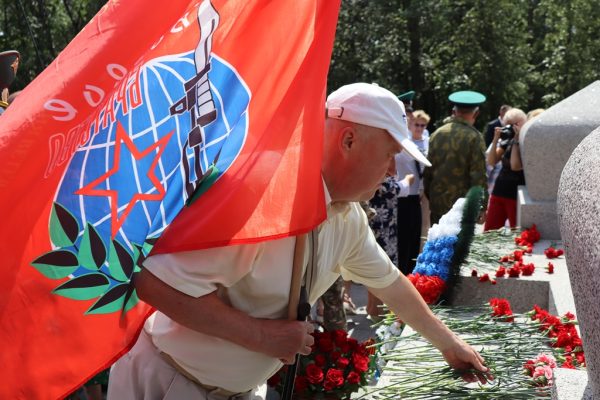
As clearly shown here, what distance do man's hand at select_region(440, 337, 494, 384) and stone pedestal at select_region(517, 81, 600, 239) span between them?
154 inches

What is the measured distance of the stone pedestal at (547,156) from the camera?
636 cm

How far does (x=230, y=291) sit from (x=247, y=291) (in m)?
0.04

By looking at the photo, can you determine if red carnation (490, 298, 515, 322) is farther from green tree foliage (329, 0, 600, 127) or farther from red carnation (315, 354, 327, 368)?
green tree foliage (329, 0, 600, 127)

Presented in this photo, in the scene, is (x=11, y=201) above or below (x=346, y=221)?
above

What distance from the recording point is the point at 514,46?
77.6 ft

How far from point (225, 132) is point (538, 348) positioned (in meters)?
2.13

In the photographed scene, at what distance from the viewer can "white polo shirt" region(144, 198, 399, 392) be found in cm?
200

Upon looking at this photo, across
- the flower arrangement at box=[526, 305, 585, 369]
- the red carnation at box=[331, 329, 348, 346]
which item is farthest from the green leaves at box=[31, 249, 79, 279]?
the flower arrangement at box=[526, 305, 585, 369]

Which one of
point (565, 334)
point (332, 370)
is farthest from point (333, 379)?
point (565, 334)

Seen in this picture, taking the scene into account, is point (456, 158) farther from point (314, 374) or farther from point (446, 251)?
point (314, 374)

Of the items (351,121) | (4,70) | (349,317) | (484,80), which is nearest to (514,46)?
(484,80)

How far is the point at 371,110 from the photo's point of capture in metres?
2.24

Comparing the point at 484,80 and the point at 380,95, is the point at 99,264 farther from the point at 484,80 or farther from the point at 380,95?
the point at 484,80

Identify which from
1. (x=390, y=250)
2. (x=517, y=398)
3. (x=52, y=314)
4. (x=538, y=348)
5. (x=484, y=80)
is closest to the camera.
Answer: (x=52, y=314)
